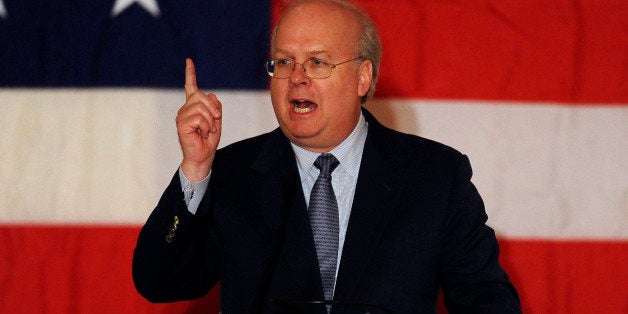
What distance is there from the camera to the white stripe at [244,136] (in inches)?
91.7

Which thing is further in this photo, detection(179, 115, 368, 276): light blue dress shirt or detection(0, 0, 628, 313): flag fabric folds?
Answer: detection(0, 0, 628, 313): flag fabric folds

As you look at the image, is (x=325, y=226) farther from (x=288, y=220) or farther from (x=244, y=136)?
(x=244, y=136)

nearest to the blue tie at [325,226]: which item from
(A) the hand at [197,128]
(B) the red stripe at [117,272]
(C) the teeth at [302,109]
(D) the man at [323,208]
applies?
(D) the man at [323,208]

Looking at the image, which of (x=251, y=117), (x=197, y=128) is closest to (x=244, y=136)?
(x=251, y=117)

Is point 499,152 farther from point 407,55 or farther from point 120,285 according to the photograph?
point 120,285

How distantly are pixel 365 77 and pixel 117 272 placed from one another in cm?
96

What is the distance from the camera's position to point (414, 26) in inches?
92.4

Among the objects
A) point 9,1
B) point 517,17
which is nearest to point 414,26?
point 517,17

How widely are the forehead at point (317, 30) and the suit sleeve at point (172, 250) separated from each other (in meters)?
0.35

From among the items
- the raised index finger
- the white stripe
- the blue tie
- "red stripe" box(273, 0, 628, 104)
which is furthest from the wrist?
"red stripe" box(273, 0, 628, 104)

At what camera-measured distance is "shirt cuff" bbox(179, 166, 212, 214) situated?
5.08 feet

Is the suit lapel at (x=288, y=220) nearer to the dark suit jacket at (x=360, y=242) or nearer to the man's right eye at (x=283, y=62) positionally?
the dark suit jacket at (x=360, y=242)

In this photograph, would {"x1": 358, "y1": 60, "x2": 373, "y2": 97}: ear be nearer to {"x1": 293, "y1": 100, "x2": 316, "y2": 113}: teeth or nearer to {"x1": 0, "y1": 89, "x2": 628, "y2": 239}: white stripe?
{"x1": 293, "y1": 100, "x2": 316, "y2": 113}: teeth

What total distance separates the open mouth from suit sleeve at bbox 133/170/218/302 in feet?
0.84
